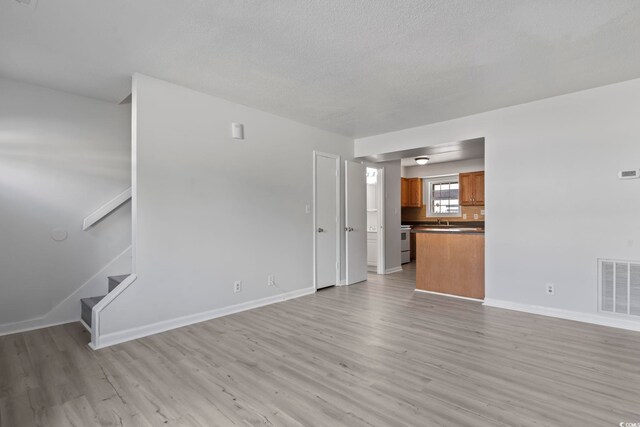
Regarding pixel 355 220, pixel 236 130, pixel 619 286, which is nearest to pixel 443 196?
pixel 355 220

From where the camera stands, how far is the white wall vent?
3354mm

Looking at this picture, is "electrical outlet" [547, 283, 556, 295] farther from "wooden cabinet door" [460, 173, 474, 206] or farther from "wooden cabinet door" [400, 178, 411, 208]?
"wooden cabinet door" [400, 178, 411, 208]

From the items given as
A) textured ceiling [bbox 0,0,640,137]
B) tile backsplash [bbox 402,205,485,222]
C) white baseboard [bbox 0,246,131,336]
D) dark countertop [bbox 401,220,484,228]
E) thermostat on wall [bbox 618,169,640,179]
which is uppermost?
textured ceiling [bbox 0,0,640,137]

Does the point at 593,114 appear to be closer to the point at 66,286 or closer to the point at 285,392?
the point at 285,392

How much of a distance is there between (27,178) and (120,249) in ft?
4.00

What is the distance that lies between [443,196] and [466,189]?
42.3 inches

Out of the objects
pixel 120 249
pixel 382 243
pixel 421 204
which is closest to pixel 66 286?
pixel 120 249

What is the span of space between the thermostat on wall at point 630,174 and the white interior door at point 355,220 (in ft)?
11.3

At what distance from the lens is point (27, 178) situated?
11.3ft

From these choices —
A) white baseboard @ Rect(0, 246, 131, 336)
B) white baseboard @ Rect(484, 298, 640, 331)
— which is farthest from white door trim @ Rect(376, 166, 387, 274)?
white baseboard @ Rect(0, 246, 131, 336)

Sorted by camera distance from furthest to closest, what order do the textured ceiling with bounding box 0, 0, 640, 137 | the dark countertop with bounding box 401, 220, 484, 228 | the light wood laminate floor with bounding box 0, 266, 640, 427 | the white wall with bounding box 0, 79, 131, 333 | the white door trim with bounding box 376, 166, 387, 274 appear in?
the dark countertop with bounding box 401, 220, 484, 228, the white door trim with bounding box 376, 166, 387, 274, the white wall with bounding box 0, 79, 131, 333, the textured ceiling with bounding box 0, 0, 640, 137, the light wood laminate floor with bounding box 0, 266, 640, 427

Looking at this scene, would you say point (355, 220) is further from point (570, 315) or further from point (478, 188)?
point (478, 188)

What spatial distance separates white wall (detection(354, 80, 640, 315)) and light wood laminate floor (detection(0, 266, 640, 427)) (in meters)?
0.54

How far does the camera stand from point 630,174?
338 cm
